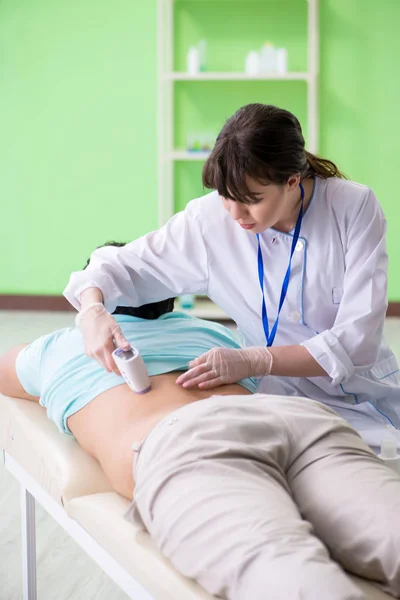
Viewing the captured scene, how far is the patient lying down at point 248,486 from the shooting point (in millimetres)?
934

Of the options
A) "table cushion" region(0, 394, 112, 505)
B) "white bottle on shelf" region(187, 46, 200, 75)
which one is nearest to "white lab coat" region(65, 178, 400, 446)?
"table cushion" region(0, 394, 112, 505)

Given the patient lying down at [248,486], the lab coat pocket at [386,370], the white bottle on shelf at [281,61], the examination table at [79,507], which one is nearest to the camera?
the patient lying down at [248,486]

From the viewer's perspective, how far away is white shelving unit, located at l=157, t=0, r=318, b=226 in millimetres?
4355

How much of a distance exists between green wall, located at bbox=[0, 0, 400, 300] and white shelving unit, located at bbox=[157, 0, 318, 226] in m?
0.12

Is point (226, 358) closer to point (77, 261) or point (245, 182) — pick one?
point (245, 182)

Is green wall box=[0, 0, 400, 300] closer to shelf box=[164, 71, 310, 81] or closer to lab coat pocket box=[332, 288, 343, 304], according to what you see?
shelf box=[164, 71, 310, 81]

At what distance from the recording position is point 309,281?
5.58ft

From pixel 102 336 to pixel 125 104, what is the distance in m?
3.46

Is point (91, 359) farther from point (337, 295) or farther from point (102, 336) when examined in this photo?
point (337, 295)

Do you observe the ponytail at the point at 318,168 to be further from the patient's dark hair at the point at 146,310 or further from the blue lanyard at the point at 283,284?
the patient's dark hair at the point at 146,310

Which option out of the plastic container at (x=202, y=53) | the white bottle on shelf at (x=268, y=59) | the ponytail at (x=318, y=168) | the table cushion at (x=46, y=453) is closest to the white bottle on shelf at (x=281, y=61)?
the white bottle on shelf at (x=268, y=59)

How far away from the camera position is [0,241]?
4930 millimetres

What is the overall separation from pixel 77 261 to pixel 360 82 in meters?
2.04

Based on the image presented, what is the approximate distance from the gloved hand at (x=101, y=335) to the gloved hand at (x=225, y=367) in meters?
0.13
